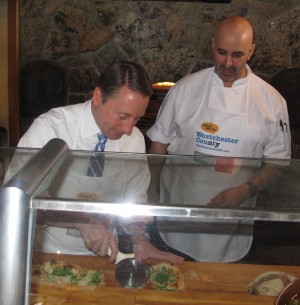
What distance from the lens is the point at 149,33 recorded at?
16.4 ft

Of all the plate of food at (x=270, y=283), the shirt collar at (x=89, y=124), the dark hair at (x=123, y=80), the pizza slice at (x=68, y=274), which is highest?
the dark hair at (x=123, y=80)

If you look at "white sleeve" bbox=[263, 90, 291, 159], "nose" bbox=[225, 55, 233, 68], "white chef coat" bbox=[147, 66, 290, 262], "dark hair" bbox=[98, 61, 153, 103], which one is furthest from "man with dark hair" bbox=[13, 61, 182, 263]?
"white sleeve" bbox=[263, 90, 291, 159]

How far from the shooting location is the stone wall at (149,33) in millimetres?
4945

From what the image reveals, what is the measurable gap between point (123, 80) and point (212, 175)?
0.49 metres

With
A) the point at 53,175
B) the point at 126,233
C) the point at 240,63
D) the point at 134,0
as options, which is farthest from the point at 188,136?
the point at 134,0

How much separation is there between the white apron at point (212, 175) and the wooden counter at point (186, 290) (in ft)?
0.32

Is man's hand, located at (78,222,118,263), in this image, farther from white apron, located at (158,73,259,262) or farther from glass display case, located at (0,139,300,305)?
white apron, located at (158,73,259,262)

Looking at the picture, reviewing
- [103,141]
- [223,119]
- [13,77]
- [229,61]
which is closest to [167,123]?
[223,119]

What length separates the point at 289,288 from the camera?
1248 millimetres

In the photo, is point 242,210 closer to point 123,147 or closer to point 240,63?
point 123,147

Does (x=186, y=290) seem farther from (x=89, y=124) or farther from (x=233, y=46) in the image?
(x=233, y=46)

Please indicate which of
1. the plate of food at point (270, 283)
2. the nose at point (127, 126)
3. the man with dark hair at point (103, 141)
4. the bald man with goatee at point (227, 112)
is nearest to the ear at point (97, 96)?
the man with dark hair at point (103, 141)

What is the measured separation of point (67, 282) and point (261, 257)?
0.77 meters

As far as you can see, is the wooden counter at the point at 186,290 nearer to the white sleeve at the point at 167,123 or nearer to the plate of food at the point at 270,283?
the plate of food at the point at 270,283
